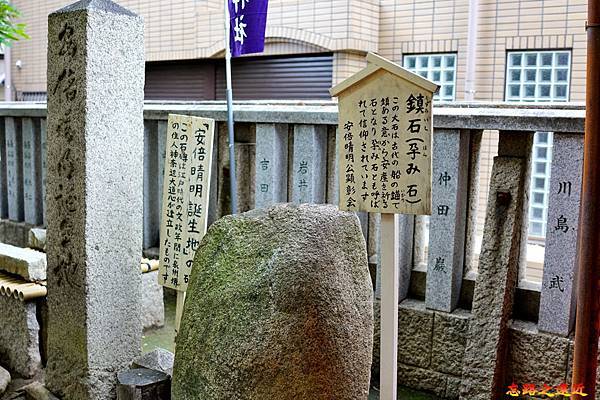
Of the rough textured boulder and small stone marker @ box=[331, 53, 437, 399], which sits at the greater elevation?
small stone marker @ box=[331, 53, 437, 399]

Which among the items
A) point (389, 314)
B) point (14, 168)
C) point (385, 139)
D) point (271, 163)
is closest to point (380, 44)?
point (271, 163)

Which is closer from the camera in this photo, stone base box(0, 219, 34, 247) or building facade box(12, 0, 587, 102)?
stone base box(0, 219, 34, 247)

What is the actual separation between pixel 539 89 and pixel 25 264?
6694mm

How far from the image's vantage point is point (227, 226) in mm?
3561

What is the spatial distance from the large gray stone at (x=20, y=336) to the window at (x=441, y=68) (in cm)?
624

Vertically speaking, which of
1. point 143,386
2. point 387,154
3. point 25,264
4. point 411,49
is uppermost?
point 411,49

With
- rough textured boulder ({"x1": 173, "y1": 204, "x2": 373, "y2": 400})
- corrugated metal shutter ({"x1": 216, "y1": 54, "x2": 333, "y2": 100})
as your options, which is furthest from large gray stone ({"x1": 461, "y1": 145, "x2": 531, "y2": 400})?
corrugated metal shutter ({"x1": 216, "y1": 54, "x2": 333, "y2": 100})

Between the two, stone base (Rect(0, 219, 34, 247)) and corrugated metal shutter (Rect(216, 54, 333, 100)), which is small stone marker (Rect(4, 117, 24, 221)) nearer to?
stone base (Rect(0, 219, 34, 247))

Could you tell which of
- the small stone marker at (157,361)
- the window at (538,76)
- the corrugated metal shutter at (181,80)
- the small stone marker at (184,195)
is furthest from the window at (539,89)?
the corrugated metal shutter at (181,80)

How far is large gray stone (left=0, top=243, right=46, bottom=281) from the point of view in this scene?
17.1ft

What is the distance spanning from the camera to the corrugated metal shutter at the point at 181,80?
39.3ft

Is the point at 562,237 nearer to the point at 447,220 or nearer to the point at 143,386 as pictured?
the point at 447,220

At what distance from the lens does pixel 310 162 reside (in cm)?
522

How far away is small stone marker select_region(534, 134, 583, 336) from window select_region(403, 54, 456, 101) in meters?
5.16
